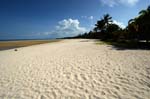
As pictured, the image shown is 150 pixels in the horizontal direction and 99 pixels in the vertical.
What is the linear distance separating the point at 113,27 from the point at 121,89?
143ft

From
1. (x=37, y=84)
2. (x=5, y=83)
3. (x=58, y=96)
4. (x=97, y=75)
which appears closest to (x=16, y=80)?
(x=5, y=83)

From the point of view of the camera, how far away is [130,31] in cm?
2680

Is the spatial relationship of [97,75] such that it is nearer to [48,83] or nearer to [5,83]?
[48,83]

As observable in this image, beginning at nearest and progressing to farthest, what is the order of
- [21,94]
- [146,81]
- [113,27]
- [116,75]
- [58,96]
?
[58,96] < [21,94] < [146,81] < [116,75] < [113,27]

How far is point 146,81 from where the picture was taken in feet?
15.7

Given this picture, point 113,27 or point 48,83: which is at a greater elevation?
point 113,27

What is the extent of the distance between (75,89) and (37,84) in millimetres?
1575

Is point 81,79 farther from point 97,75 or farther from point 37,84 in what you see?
point 37,84

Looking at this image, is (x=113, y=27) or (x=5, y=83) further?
(x=113, y=27)

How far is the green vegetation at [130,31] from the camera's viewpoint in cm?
1936

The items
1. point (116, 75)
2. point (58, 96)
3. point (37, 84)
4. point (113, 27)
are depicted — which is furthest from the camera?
point (113, 27)

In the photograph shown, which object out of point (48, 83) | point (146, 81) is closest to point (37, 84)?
point (48, 83)

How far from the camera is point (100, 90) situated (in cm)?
435

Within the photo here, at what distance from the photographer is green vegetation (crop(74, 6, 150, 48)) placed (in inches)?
762
